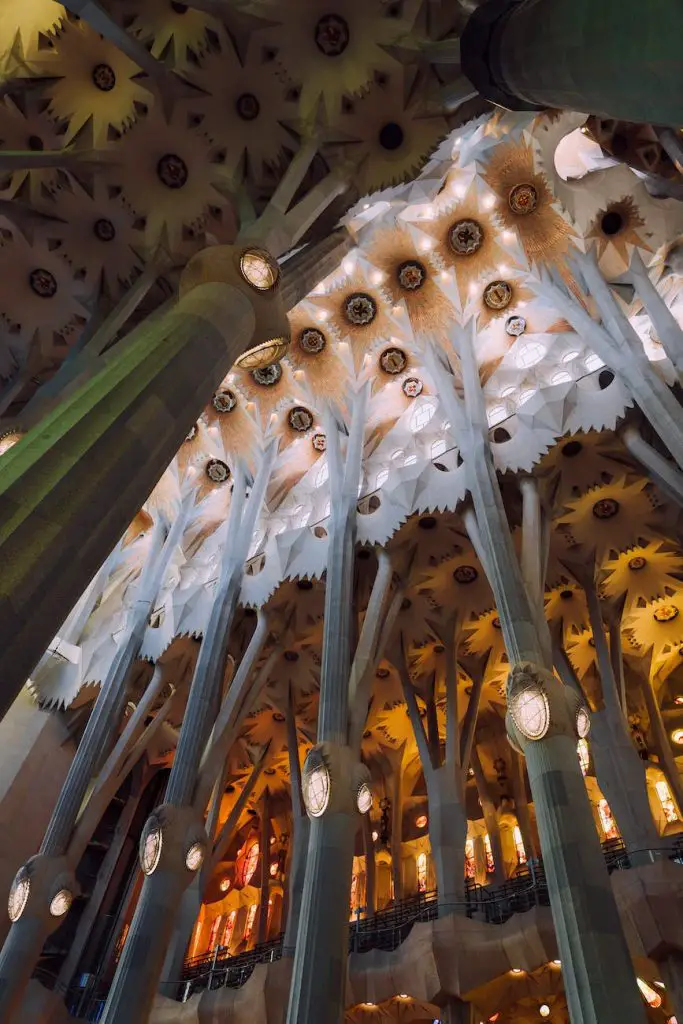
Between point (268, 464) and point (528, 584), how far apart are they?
868 centimetres

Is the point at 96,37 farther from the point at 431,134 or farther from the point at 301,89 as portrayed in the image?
the point at 431,134

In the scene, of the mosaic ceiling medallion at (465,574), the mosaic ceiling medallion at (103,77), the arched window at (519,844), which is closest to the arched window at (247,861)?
the arched window at (519,844)

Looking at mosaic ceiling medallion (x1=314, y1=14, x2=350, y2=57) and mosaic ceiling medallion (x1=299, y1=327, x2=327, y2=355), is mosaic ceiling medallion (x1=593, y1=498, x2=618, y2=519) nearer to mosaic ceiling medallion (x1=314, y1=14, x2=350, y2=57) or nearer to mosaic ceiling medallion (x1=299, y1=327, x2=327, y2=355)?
mosaic ceiling medallion (x1=299, y1=327, x2=327, y2=355)

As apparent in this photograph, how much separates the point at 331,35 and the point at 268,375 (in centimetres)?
967

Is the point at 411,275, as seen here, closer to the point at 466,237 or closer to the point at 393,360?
the point at 466,237

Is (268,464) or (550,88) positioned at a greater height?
(268,464)

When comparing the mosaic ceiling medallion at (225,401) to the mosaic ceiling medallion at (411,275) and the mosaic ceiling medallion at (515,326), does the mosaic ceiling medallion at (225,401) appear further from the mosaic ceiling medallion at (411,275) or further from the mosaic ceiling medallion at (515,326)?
the mosaic ceiling medallion at (515,326)

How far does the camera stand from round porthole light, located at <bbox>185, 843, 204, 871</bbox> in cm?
1045

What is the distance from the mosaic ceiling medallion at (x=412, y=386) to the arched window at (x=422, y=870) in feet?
40.2

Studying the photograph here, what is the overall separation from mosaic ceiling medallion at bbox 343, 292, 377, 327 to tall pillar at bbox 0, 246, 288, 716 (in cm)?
1088

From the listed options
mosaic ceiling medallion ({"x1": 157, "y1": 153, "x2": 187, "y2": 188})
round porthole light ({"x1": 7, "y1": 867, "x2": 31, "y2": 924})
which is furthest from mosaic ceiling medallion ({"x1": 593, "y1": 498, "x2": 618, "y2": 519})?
round porthole light ({"x1": 7, "y1": 867, "x2": 31, "y2": 924})

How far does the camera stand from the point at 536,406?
12.9 m

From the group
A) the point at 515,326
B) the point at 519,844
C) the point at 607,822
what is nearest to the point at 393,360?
the point at 515,326

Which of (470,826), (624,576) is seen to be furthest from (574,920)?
(470,826)
